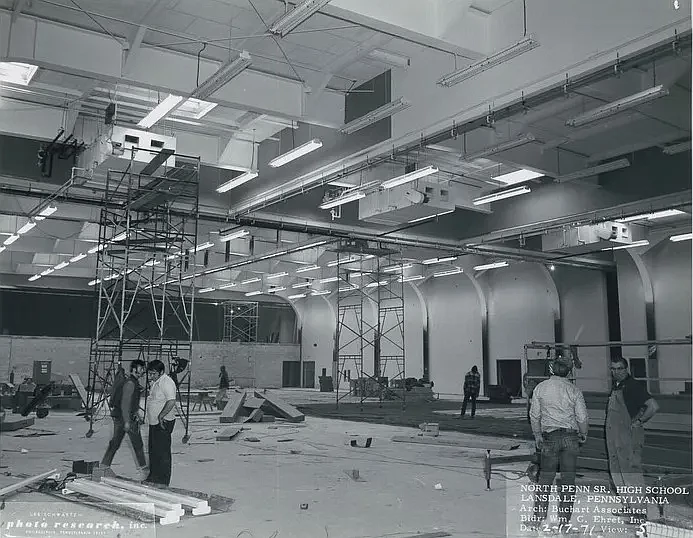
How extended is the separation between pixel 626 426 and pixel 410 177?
8106mm

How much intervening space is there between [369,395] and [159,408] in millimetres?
25884

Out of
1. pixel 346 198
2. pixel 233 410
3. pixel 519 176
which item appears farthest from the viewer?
pixel 233 410

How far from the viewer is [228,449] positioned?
13477 mm

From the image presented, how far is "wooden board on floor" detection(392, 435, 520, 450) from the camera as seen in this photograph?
1339cm

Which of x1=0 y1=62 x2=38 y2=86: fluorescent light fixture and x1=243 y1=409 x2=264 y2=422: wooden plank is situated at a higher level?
x1=0 y1=62 x2=38 y2=86: fluorescent light fixture

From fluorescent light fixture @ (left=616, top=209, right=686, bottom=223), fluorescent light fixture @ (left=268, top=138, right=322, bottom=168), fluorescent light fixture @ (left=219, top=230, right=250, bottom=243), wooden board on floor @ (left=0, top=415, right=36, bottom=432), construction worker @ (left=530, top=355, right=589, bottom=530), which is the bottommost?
wooden board on floor @ (left=0, top=415, right=36, bottom=432)

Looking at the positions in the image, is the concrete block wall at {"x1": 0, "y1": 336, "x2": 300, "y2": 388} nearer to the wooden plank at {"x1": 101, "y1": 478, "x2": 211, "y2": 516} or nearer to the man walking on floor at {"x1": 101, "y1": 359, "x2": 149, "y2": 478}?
the man walking on floor at {"x1": 101, "y1": 359, "x2": 149, "y2": 478}

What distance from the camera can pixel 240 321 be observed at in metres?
44.4

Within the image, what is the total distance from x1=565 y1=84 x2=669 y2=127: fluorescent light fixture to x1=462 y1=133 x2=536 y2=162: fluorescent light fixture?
3.86ft

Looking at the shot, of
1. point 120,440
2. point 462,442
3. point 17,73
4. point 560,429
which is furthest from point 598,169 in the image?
point 17,73

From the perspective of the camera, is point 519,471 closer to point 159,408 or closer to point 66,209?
point 159,408

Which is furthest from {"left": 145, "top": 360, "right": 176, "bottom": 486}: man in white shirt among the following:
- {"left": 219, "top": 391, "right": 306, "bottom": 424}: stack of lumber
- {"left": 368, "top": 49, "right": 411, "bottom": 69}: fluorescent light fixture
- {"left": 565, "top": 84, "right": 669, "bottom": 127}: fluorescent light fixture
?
{"left": 219, "top": 391, "right": 306, "bottom": 424}: stack of lumber

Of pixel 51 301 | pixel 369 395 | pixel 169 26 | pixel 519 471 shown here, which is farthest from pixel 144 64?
pixel 51 301

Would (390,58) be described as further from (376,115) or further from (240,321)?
(240,321)
